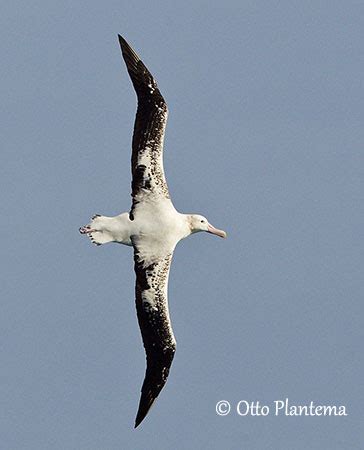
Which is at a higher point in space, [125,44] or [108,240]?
[125,44]

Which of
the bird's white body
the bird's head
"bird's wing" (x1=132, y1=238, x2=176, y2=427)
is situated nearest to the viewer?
the bird's white body

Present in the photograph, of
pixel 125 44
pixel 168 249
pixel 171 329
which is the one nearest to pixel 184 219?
pixel 168 249

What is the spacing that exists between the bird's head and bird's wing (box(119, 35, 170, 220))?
4.69ft

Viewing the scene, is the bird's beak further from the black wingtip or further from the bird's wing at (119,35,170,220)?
the black wingtip

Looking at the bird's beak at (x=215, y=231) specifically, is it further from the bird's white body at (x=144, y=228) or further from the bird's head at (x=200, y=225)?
the bird's white body at (x=144, y=228)

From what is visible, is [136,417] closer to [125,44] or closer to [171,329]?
[171,329]

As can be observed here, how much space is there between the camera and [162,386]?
27156mm

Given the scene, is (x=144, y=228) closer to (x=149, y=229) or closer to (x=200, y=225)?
(x=149, y=229)

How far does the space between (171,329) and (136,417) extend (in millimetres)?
2300

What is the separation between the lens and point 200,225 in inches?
1104

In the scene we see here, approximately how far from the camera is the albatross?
26.5 metres

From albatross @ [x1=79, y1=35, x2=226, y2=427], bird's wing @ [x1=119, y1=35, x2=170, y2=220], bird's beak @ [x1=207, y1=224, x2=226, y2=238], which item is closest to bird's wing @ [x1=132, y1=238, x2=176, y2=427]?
albatross @ [x1=79, y1=35, x2=226, y2=427]

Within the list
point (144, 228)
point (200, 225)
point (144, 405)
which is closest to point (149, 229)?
point (144, 228)

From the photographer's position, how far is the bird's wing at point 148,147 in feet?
86.8
